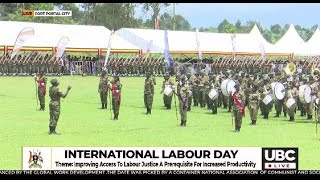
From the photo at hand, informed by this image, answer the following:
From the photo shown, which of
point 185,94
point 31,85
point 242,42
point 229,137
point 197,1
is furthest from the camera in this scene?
point 242,42

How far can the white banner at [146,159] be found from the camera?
38.1ft

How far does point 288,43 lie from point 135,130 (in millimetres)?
37595

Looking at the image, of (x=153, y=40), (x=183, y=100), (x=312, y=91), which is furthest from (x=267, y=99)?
(x=153, y=40)

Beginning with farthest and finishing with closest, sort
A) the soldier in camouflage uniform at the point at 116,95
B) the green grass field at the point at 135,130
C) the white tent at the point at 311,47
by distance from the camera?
the white tent at the point at 311,47 < the soldier in camouflage uniform at the point at 116,95 < the green grass field at the point at 135,130

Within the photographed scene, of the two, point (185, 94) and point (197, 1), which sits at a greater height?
point (197, 1)

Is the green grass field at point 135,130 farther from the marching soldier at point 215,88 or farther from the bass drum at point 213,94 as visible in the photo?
the bass drum at point 213,94

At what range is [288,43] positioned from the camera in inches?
2146

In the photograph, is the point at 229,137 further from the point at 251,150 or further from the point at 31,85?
the point at 31,85

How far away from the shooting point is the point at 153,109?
2591 centimetres

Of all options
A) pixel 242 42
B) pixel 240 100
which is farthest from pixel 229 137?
pixel 242 42

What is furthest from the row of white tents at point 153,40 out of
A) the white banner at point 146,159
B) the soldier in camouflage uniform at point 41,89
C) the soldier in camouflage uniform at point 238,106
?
the white banner at point 146,159

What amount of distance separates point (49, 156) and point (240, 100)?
7921 millimetres

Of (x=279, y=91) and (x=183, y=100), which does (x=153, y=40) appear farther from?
(x=183, y=100)

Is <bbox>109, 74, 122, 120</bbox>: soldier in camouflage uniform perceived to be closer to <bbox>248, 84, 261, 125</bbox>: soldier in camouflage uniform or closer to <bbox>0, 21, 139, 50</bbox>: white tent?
<bbox>248, 84, 261, 125</bbox>: soldier in camouflage uniform
